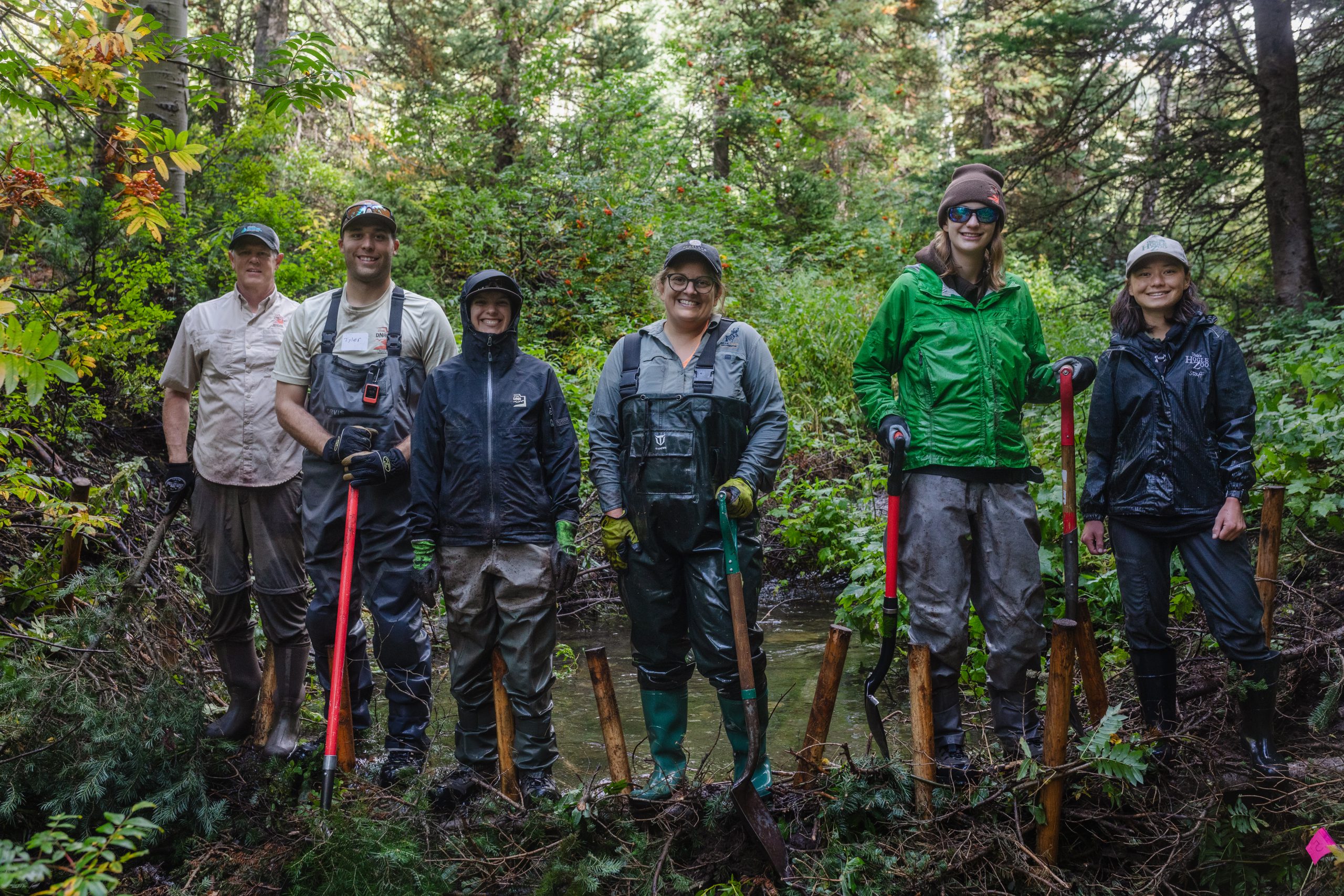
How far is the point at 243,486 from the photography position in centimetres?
430

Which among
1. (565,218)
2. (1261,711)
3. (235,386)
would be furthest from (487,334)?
(565,218)

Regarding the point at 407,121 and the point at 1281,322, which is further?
the point at 407,121

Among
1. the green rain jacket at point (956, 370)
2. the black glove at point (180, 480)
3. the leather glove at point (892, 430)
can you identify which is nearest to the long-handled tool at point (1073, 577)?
the green rain jacket at point (956, 370)

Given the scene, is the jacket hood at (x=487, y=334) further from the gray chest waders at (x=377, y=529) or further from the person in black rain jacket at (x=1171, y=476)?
the person in black rain jacket at (x=1171, y=476)

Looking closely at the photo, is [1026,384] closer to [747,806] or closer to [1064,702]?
[1064,702]

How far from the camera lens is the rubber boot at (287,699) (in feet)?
13.8

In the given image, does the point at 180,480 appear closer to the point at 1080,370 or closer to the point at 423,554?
the point at 423,554

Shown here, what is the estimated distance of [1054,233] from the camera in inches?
459

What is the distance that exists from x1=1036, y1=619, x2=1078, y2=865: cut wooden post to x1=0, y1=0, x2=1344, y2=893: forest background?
0.53 meters

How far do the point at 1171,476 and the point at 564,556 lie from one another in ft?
7.89

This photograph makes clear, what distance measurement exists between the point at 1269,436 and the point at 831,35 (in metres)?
13.4

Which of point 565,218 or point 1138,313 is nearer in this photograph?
point 1138,313

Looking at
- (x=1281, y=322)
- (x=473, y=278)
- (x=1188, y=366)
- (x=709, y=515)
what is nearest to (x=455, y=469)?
(x=473, y=278)

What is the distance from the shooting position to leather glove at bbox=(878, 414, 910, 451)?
3.46m
